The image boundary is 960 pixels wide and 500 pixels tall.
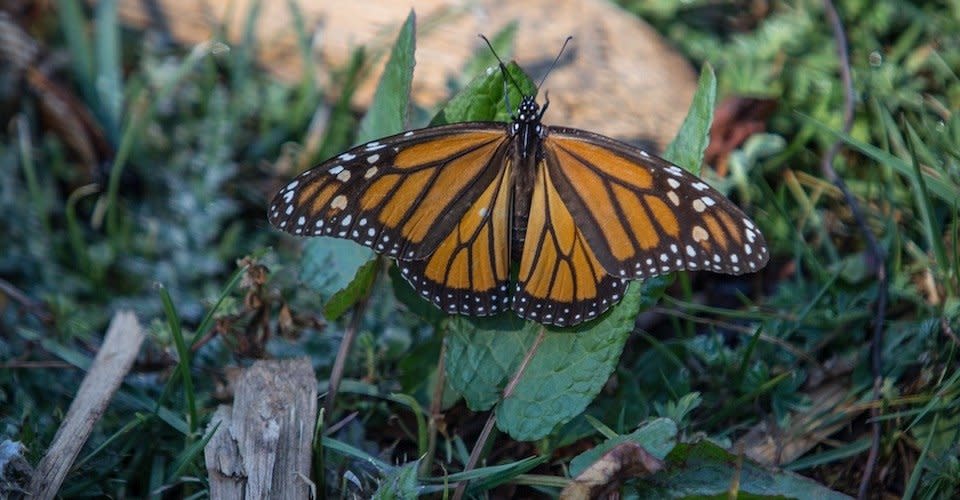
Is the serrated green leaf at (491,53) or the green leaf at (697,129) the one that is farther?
the serrated green leaf at (491,53)

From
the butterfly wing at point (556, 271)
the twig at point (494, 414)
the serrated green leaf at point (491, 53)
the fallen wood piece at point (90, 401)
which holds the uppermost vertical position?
the serrated green leaf at point (491, 53)

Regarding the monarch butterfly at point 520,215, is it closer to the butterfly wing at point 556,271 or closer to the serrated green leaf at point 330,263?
the butterfly wing at point 556,271

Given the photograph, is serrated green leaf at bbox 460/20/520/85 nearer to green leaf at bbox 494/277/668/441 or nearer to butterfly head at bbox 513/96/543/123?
butterfly head at bbox 513/96/543/123

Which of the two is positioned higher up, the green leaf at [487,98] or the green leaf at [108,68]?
the green leaf at [487,98]

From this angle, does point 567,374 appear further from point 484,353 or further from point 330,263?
point 330,263

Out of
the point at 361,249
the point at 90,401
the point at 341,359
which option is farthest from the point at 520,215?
the point at 90,401

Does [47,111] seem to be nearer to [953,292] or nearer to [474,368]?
[474,368]

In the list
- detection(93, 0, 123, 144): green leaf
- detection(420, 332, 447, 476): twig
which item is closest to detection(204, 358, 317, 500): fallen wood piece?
detection(420, 332, 447, 476): twig

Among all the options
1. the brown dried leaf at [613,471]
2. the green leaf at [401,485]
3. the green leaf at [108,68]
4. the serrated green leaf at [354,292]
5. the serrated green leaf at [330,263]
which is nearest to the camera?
the brown dried leaf at [613,471]

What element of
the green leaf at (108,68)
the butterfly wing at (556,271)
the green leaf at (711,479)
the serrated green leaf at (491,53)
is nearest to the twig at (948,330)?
the green leaf at (711,479)
